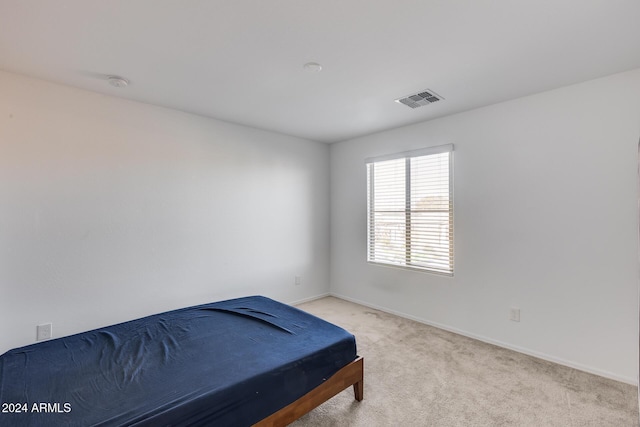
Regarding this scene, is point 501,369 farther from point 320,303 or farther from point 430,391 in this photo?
point 320,303

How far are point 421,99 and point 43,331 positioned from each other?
4046 millimetres

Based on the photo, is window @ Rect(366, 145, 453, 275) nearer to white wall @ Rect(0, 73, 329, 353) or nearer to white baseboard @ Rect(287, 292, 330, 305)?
white baseboard @ Rect(287, 292, 330, 305)

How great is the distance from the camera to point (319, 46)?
2033 millimetres

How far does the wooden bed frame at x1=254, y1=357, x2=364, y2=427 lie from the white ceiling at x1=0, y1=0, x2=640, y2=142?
7.40 feet

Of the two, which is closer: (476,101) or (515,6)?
(515,6)

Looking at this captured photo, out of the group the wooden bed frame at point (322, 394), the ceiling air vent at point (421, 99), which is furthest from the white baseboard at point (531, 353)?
the ceiling air vent at point (421, 99)

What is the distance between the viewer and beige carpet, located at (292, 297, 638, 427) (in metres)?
1.96

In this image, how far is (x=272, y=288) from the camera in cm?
414

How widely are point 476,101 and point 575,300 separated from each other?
2.07 metres

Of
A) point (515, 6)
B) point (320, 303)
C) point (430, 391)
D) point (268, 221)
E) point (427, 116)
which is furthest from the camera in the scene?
point (320, 303)

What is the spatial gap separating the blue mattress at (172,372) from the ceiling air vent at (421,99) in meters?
2.29

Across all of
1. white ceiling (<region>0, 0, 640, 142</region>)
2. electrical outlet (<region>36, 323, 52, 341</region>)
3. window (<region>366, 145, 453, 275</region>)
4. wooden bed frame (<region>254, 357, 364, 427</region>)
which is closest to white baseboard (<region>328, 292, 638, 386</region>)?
window (<region>366, 145, 453, 275</region>)

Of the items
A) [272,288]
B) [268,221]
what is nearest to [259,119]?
[268,221]

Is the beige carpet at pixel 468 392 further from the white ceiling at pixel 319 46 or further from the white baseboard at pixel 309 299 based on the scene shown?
the white ceiling at pixel 319 46
